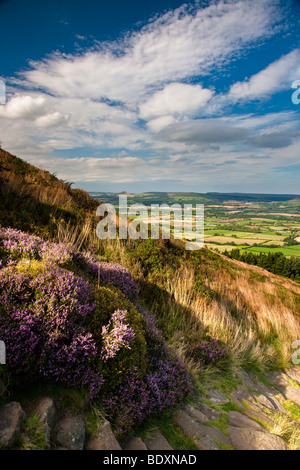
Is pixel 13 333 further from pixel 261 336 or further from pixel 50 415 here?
pixel 261 336

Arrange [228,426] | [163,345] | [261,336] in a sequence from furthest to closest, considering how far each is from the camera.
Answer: [261,336]
[163,345]
[228,426]

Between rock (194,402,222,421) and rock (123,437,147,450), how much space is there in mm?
1257

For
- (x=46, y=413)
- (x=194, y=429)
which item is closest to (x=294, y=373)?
(x=194, y=429)

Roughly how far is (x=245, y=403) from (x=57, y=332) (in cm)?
321

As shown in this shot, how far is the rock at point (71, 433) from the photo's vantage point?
2.03 m

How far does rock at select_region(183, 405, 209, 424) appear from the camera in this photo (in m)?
3.15

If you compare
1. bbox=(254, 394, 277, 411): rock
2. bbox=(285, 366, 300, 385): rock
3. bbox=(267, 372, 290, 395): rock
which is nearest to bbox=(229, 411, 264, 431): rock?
bbox=(254, 394, 277, 411): rock

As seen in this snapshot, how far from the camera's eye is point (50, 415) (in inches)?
83.1

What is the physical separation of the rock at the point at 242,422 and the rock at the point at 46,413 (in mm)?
2296

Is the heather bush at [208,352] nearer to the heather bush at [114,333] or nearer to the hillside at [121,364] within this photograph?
the hillside at [121,364]

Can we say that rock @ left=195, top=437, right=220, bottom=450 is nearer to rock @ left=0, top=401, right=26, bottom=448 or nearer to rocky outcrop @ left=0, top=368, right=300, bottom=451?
rocky outcrop @ left=0, top=368, right=300, bottom=451

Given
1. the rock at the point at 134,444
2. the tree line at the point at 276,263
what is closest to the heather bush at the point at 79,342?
the rock at the point at 134,444

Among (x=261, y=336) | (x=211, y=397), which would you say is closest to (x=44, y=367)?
(x=211, y=397)
